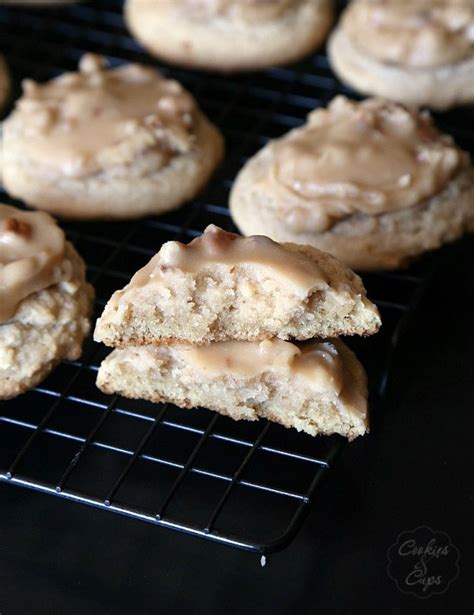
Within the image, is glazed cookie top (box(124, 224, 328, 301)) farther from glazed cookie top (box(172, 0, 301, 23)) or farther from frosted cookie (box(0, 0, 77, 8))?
frosted cookie (box(0, 0, 77, 8))

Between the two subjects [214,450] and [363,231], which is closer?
[214,450]

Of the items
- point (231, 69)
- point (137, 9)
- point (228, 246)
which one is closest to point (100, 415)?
point (228, 246)

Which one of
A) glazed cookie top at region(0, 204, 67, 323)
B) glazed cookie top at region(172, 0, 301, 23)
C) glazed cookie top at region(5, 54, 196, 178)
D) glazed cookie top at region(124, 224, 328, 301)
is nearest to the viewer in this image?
glazed cookie top at region(124, 224, 328, 301)

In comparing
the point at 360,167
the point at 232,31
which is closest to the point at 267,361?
the point at 360,167

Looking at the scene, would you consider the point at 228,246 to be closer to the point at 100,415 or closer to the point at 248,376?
the point at 248,376

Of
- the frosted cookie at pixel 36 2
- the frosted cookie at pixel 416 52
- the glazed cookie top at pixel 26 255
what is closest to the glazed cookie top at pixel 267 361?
the glazed cookie top at pixel 26 255

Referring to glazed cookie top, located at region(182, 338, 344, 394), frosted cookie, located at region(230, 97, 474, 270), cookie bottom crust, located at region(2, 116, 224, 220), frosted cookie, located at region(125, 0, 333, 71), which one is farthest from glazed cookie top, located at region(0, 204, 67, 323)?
frosted cookie, located at region(125, 0, 333, 71)

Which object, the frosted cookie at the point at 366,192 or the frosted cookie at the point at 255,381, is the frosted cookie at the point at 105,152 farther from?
the frosted cookie at the point at 255,381
